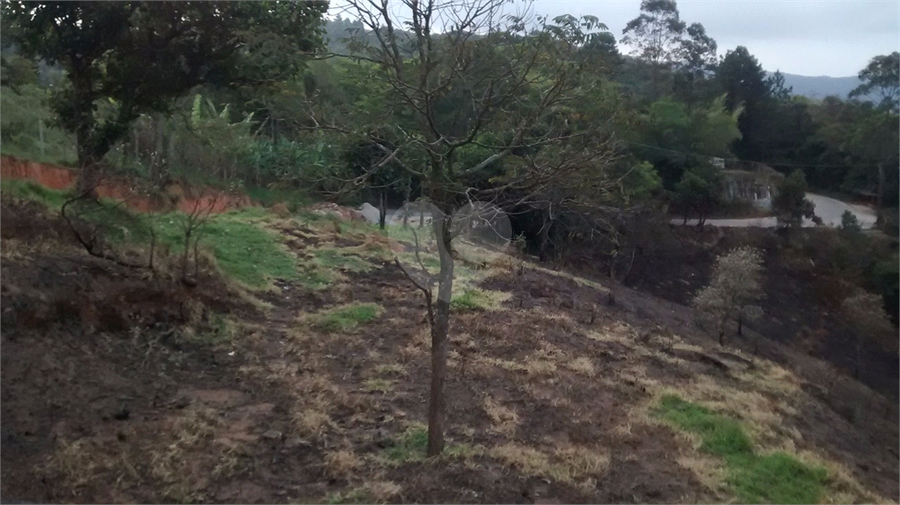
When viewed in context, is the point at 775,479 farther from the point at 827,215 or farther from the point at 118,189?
the point at 118,189

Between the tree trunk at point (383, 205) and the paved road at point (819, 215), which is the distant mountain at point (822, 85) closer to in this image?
the paved road at point (819, 215)

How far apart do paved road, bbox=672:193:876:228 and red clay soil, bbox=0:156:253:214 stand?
272 inches

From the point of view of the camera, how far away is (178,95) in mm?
8328

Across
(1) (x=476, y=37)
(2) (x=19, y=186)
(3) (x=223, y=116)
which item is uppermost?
(1) (x=476, y=37)

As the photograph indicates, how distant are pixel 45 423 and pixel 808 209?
8.12 metres

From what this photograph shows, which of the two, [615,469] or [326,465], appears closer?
[326,465]

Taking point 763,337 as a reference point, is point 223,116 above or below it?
above

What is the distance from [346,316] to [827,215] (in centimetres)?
563

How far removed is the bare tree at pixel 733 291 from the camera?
10039mm

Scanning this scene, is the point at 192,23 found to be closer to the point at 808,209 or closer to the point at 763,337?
the point at 808,209

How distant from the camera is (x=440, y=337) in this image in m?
5.00

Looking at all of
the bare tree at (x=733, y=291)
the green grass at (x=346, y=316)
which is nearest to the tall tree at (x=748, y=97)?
the bare tree at (x=733, y=291)

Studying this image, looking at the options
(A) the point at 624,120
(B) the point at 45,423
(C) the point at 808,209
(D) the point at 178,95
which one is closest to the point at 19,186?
(D) the point at 178,95

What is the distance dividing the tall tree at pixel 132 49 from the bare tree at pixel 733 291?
→ 6.30m
